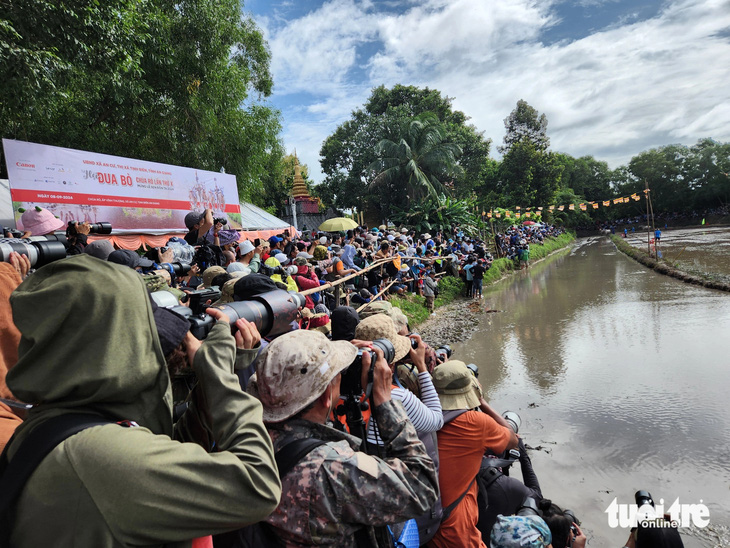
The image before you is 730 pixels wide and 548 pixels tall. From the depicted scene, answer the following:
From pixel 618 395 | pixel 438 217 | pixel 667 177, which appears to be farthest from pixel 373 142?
pixel 667 177

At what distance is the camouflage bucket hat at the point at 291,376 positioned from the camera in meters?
1.25

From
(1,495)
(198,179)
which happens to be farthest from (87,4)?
(1,495)

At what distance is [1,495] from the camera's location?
757 millimetres

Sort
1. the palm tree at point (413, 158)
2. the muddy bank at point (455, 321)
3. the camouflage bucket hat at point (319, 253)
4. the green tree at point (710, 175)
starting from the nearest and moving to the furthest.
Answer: the camouflage bucket hat at point (319, 253) < the muddy bank at point (455, 321) < the palm tree at point (413, 158) < the green tree at point (710, 175)

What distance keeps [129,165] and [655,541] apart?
345 inches

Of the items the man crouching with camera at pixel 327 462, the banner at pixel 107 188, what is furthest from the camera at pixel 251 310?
the banner at pixel 107 188

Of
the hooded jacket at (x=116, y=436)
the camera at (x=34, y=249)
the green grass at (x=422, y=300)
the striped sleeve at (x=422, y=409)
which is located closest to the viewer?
the hooded jacket at (x=116, y=436)

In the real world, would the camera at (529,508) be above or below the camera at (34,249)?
below

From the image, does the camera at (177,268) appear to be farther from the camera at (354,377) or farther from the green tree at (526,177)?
the green tree at (526,177)

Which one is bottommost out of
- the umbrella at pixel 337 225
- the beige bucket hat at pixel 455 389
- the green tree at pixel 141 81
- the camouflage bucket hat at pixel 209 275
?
the beige bucket hat at pixel 455 389

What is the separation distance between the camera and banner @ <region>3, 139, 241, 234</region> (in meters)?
6.16

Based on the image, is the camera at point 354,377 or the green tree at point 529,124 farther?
the green tree at point 529,124

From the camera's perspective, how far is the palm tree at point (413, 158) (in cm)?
2308

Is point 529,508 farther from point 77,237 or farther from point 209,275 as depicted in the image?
Answer: point 77,237
